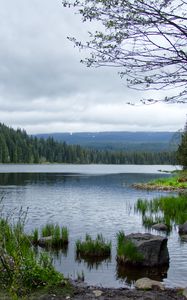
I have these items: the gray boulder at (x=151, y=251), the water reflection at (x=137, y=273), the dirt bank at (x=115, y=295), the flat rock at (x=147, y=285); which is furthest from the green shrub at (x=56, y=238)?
the dirt bank at (x=115, y=295)

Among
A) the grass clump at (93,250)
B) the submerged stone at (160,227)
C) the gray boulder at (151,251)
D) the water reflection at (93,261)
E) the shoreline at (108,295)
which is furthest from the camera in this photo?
the submerged stone at (160,227)

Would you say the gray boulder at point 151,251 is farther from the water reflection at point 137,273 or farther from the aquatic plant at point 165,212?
the aquatic plant at point 165,212

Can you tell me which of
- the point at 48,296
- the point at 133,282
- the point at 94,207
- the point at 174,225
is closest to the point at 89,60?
the point at 48,296

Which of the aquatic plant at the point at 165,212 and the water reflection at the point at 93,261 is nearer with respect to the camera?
the water reflection at the point at 93,261

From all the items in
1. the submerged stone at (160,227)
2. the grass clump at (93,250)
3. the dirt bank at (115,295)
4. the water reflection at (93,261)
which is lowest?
the submerged stone at (160,227)

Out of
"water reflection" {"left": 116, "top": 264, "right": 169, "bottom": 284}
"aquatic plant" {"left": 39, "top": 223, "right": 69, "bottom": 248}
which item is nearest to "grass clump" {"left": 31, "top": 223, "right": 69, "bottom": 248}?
"aquatic plant" {"left": 39, "top": 223, "right": 69, "bottom": 248}

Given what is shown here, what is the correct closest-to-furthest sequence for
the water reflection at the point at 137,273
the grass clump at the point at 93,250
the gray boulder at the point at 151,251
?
the water reflection at the point at 137,273
the gray boulder at the point at 151,251
the grass clump at the point at 93,250

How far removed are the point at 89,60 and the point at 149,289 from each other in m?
7.47

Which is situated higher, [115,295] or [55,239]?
[115,295]

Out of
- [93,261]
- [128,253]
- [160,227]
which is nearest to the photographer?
[128,253]

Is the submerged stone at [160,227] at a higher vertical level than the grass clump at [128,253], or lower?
lower

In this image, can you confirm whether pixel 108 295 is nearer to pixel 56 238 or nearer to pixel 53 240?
pixel 53 240

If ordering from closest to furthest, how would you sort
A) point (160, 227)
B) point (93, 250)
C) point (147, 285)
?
point (147, 285)
point (93, 250)
point (160, 227)

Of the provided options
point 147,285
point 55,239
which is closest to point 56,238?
point 55,239
